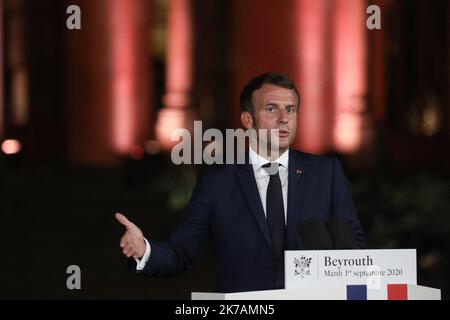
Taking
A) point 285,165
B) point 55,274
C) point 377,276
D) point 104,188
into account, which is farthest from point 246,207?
point 104,188

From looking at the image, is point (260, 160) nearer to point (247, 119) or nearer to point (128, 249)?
point (247, 119)

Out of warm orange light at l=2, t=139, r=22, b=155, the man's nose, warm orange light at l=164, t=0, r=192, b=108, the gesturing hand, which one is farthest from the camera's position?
warm orange light at l=164, t=0, r=192, b=108

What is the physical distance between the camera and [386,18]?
2133 centimetres

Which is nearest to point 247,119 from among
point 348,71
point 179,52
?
point 348,71

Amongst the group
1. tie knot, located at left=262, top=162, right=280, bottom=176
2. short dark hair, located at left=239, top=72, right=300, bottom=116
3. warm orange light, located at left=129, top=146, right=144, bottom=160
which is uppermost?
short dark hair, located at left=239, top=72, right=300, bottom=116

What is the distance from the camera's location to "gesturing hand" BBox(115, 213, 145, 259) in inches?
131

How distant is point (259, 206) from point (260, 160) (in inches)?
9.5

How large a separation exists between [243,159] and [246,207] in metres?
0.26

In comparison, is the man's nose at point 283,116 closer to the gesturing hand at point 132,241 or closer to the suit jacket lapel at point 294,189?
the suit jacket lapel at point 294,189

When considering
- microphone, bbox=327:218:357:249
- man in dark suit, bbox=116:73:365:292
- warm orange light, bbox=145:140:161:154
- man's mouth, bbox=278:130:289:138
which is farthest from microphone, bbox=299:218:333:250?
warm orange light, bbox=145:140:161:154

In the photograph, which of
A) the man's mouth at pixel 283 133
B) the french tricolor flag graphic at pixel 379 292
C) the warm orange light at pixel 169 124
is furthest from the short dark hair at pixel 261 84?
the warm orange light at pixel 169 124

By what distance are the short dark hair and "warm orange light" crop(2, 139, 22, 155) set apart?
17.6m

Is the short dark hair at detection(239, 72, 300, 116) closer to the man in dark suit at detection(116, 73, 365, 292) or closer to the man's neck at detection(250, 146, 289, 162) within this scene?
the man in dark suit at detection(116, 73, 365, 292)
